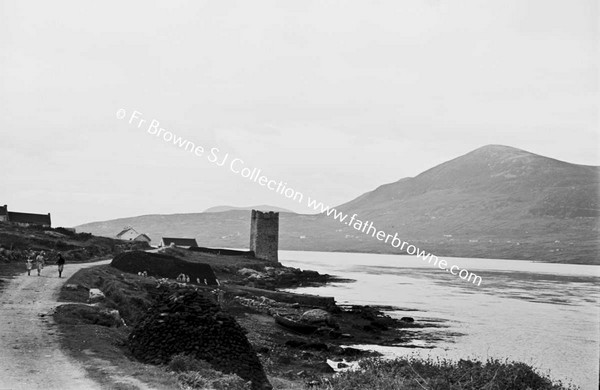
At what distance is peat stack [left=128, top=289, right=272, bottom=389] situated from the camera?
20.7 metres

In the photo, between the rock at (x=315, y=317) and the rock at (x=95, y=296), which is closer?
the rock at (x=95, y=296)

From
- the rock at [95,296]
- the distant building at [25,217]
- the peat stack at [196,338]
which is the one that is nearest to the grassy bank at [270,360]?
the rock at [95,296]

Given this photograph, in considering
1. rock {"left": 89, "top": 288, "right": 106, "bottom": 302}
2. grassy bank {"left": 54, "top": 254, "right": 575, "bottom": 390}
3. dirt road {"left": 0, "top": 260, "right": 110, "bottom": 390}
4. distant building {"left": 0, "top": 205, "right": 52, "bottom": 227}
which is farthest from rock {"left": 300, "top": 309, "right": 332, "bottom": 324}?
distant building {"left": 0, "top": 205, "right": 52, "bottom": 227}

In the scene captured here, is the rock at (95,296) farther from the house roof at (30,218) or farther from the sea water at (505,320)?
the house roof at (30,218)

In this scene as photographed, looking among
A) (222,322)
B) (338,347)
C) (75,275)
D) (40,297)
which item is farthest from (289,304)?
(222,322)

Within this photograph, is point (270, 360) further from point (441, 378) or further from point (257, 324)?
point (257, 324)

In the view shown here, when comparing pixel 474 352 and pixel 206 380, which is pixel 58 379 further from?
pixel 474 352

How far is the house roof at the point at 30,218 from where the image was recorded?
376 ft

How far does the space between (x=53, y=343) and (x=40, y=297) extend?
10.5 m

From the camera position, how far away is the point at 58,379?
1596 centimetres

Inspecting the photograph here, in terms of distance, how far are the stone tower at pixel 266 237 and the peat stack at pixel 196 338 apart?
292 ft

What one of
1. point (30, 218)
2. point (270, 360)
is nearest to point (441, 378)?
point (270, 360)

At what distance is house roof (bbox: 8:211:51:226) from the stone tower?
41003 millimetres

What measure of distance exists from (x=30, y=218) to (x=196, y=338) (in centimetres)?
10852
